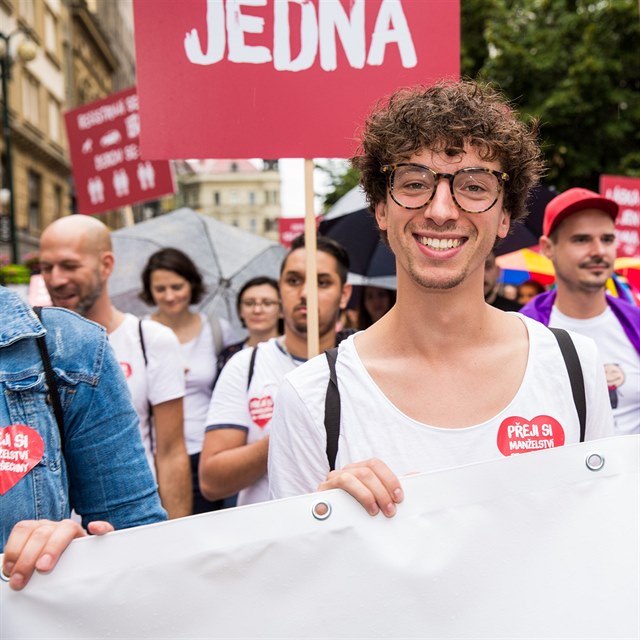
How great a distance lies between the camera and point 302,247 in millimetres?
3670

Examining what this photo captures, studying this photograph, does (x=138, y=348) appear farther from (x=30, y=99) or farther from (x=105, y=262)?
(x=30, y=99)

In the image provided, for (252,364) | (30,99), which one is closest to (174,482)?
(252,364)

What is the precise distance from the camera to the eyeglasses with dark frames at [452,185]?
1815 mm

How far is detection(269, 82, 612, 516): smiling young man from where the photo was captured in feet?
5.74

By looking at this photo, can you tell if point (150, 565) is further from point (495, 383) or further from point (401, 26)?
point (401, 26)

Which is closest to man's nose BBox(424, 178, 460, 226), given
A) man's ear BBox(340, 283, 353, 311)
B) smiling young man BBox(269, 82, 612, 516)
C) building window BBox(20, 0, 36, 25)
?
smiling young man BBox(269, 82, 612, 516)

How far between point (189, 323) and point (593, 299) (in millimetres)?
2272

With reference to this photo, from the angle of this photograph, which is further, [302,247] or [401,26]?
[302,247]

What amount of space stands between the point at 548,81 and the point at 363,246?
13771mm

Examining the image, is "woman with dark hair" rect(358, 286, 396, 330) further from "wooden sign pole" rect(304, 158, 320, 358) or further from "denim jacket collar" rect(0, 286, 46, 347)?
"denim jacket collar" rect(0, 286, 46, 347)

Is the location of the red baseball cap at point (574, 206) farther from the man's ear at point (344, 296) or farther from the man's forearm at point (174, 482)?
the man's forearm at point (174, 482)

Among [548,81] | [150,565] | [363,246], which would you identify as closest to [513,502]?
[150,565]

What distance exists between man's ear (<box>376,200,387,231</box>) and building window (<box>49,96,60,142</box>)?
3313 cm

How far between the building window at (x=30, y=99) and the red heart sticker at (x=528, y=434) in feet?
96.2
